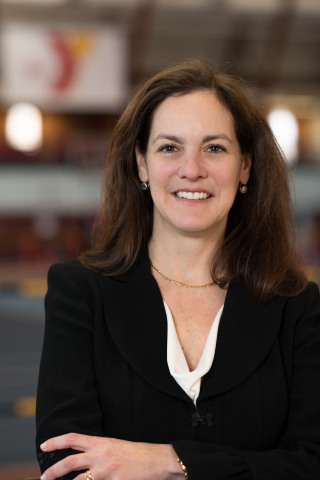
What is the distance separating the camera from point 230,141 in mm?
1537

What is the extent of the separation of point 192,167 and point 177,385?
448mm

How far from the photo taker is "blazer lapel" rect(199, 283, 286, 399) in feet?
4.69

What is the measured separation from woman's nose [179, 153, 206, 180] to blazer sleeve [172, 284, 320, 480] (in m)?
0.36

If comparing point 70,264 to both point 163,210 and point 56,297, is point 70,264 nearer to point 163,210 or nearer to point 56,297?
point 56,297

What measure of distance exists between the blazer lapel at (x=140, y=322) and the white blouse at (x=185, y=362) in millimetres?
11

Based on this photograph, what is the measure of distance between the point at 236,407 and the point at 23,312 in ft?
18.3

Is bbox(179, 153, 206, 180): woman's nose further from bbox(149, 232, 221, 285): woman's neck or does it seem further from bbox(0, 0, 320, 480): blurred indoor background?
bbox(0, 0, 320, 480): blurred indoor background

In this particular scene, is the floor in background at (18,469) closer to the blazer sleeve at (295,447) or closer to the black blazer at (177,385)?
the black blazer at (177,385)

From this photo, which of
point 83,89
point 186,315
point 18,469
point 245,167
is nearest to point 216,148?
point 245,167

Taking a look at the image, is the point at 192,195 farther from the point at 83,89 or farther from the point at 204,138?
the point at 83,89

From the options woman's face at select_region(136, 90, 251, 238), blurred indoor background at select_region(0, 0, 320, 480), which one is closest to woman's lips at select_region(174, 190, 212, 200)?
woman's face at select_region(136, 90, 251, 238)

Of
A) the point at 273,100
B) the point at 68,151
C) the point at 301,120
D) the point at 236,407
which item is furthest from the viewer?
the point at 301,120

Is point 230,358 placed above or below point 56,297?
below

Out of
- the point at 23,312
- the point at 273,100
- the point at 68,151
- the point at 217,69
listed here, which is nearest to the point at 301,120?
the point at 273,100
